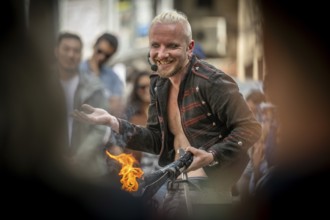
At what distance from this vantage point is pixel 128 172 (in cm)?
163

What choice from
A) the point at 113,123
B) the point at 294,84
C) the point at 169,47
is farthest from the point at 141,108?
the point at 294,84

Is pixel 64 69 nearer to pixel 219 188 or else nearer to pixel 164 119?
A: pixel 164 119

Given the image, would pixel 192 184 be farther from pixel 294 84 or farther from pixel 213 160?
pixel 294 84

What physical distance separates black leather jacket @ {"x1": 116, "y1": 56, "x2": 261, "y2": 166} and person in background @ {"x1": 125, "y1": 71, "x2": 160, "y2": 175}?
0.14 feet

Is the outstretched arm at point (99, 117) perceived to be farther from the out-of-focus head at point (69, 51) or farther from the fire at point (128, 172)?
the out-of-focus head at point (69, 51)

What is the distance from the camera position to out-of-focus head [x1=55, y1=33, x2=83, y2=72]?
1.84m

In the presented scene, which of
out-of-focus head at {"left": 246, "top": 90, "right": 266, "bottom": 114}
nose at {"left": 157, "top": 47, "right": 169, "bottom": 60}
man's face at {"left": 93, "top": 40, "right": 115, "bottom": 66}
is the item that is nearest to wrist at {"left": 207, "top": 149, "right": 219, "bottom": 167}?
out-of-focus head at {"left": 246, "top": 90, "right": 266, "bottom": 114}

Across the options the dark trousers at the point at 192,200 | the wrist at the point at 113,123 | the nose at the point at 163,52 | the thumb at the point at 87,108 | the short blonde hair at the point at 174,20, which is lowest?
the dark trousers at the point at 192,200

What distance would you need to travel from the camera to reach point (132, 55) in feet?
6.49

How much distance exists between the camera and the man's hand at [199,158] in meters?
1.51

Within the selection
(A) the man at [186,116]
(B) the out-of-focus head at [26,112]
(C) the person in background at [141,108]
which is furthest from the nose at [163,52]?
(B) the out-of-focus head at [26,112]

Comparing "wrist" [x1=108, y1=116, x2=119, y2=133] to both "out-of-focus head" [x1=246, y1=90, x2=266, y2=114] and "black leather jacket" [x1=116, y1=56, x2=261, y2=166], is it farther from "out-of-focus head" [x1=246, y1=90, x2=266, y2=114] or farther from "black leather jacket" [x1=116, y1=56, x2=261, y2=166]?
"out-of-focus head" [x1=246, y1=90, x2=266, y2=114]

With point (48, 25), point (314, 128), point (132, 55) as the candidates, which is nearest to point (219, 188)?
point (314, 128)

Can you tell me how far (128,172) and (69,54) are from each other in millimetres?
438
